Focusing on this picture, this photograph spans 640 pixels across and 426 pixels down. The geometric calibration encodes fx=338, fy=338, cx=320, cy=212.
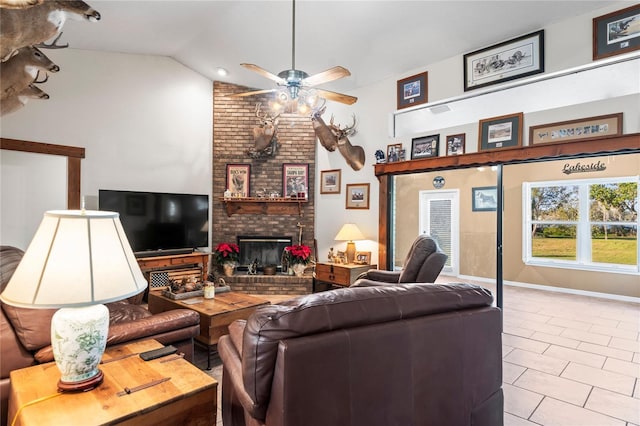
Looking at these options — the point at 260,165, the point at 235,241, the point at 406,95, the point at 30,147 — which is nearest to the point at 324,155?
the point at 260,165

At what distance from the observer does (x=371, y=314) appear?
138 centimetres

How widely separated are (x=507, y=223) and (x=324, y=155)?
3249 mm

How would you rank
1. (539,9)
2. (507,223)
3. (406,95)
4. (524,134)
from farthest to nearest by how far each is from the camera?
(507,223)
(406,95)
(524,134)
(539,9)

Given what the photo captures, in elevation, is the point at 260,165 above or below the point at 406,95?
below

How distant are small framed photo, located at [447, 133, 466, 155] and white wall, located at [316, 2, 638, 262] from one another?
22.1 inches

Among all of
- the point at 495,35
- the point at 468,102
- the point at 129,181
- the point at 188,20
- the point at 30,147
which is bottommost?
the point at 129,181

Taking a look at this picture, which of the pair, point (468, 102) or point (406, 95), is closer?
point (468, 102)

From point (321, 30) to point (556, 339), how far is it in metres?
4.61

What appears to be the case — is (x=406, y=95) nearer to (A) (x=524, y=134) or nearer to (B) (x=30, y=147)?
(A) (x=524, y=134)

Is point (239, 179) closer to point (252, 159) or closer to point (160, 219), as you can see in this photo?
point (252, 159)

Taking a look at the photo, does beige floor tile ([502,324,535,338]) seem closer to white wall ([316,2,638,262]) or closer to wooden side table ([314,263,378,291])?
wooden side table ([314,263,378,291])

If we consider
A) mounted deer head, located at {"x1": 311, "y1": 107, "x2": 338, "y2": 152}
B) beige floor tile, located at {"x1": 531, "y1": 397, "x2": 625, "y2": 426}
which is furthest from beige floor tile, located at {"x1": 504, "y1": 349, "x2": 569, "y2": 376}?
mounted deer head, located at {"x1": 311, "y1": 107, "x2": 338, "y2": 152}

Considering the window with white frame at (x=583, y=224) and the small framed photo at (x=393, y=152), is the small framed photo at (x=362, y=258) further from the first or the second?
the window with white frame at (x=583, y=224)

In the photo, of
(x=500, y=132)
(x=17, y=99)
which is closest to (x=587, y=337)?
(x=500, y=132)
